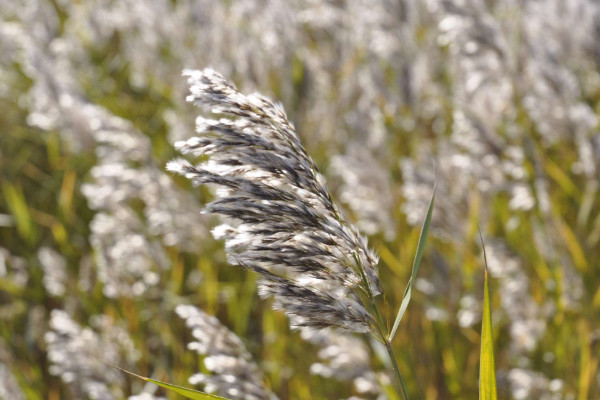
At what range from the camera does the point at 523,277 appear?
218 centimetres

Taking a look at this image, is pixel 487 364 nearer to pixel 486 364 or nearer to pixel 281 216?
pixel 486 364

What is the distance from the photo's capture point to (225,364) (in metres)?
1.40

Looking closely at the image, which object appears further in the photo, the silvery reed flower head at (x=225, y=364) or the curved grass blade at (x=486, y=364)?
the silvery reed flower head at (x=225, y=364)

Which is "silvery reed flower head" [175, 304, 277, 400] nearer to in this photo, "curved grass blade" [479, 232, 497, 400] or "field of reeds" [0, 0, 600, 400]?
"field of reeds" [0, 0, 600, 400]

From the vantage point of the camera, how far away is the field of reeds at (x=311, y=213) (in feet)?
3.33

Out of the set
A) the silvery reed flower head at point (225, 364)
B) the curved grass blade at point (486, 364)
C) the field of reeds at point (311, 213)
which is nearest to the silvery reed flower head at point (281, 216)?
the field of reeds at point (311, 213)

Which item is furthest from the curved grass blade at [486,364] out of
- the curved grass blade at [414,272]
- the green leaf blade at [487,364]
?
the curved grass blade at [414,272]

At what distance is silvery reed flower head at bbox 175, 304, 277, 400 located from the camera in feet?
4.59

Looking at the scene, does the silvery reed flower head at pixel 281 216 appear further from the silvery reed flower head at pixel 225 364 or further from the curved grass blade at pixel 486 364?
the silvery reed flower head at pixel 225 364

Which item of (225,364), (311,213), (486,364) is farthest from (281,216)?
(225,364)

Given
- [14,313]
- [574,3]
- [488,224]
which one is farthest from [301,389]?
[574,3]

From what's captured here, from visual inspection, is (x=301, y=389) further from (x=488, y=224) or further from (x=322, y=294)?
(x=322, y=294)

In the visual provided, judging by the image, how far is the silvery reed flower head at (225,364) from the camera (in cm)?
140

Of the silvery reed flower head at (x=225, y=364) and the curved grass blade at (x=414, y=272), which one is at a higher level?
the curved grass blade at (x=414, y=272)
